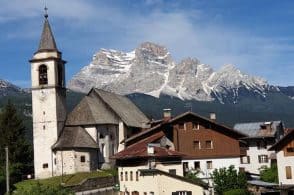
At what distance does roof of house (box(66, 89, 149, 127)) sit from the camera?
90.8 m

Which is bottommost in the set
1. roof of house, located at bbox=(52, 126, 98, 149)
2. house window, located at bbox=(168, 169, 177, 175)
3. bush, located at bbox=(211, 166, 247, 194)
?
bush, located at bbox=(211, 166, 247, 194)

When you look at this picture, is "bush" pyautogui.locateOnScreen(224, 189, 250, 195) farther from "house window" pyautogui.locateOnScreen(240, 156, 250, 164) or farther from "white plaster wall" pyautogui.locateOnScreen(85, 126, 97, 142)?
"house window" pyautogui.locateOnScreen(240, 156, 250, 164)

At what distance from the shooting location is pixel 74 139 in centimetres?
8681

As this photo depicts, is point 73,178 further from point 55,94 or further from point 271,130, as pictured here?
point 271,130

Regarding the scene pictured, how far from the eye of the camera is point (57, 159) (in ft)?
283

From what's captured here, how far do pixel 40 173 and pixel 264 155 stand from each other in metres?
32.6

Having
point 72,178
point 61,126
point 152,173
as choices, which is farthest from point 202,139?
point 61,126

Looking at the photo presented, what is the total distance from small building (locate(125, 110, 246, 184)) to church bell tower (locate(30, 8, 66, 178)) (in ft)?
51.8

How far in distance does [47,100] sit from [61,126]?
3.99 metres

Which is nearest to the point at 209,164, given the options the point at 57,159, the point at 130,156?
the point at 130,156

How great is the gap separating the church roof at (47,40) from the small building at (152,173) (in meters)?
25.6

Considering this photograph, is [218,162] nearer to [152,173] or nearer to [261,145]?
[152,173]

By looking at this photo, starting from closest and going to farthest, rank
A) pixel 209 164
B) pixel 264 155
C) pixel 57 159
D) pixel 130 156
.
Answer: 1. pixel 130 156
2. pixel 209 164
3. pixel 57 159
4. pixel 264 155

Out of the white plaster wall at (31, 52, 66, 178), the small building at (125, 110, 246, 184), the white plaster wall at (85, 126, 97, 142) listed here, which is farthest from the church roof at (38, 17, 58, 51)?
the small building at (125, 110, 246, 184)
